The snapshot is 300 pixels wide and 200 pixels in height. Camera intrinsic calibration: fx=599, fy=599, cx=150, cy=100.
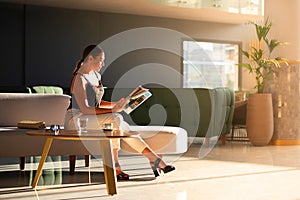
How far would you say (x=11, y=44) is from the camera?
11812mm

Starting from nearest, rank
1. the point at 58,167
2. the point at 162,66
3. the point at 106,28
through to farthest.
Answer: the point at 58,167 < the point at 106,28 < the point at 162,66

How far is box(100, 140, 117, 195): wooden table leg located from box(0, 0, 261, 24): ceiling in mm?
7442

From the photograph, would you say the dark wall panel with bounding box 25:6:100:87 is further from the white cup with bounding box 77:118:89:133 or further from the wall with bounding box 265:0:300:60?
the white cup with bounding box 77:118:89:133

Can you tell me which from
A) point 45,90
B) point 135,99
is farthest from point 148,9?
point 135,99

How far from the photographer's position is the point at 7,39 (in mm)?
11773

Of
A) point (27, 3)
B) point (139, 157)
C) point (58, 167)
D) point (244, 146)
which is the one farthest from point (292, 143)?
point (27, 3)

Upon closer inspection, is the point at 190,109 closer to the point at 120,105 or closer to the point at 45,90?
the point at 45,90

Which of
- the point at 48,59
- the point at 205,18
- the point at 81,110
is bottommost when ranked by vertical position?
the point at 81,110

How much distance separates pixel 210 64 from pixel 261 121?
6.25m

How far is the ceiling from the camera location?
1155 centimetres

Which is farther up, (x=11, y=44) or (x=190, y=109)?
(x=11, y=44)

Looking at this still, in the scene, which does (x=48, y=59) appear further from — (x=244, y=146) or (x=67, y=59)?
(x=244, y=146)

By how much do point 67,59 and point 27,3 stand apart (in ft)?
4.62

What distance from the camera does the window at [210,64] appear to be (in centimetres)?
1423
